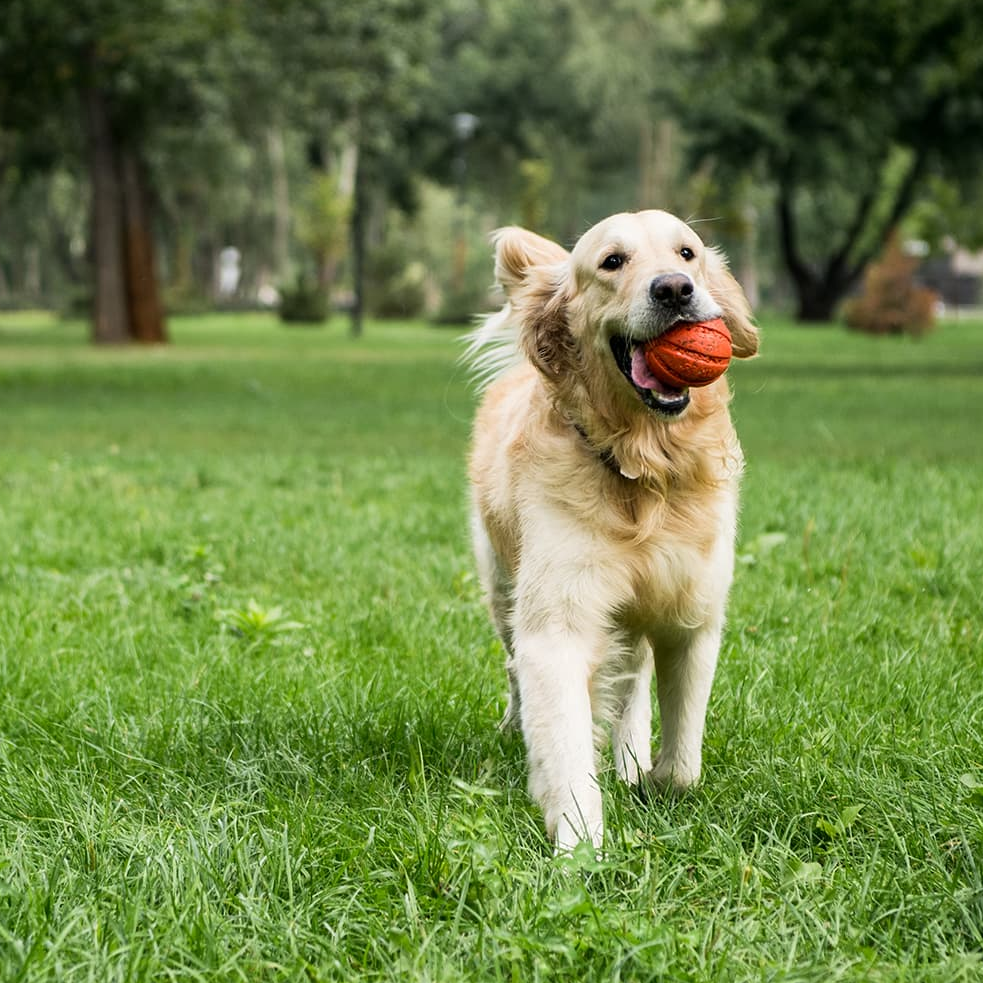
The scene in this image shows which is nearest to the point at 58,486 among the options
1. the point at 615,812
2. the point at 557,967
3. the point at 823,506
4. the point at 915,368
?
the point at 823,506

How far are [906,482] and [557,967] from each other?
6.63m

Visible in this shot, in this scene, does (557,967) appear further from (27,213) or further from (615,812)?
(27,213)

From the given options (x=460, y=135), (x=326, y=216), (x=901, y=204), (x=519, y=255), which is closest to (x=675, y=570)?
(x=519, y=255)

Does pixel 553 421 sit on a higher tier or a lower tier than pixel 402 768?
higher

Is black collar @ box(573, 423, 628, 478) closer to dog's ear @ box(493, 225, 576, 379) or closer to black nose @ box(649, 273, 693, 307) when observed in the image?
dog's ear @ box(493, 225, 576, 379)

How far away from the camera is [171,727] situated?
4055 millimetres

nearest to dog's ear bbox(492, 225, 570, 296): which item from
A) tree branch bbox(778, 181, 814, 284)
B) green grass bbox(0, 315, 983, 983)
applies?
green grass bbox(0, 315, 983, 983)

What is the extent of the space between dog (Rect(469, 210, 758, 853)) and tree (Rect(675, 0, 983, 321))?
16714 mm

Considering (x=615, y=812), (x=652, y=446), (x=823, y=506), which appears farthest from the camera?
(x=823, y=506)

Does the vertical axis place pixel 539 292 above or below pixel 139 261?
above

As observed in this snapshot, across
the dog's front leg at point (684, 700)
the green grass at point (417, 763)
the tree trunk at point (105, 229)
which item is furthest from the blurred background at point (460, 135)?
the green grass at point (417, 763)

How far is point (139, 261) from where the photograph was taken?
3003cm

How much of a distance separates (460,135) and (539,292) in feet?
158

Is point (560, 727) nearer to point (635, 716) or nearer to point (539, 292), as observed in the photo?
point (635, 716)
